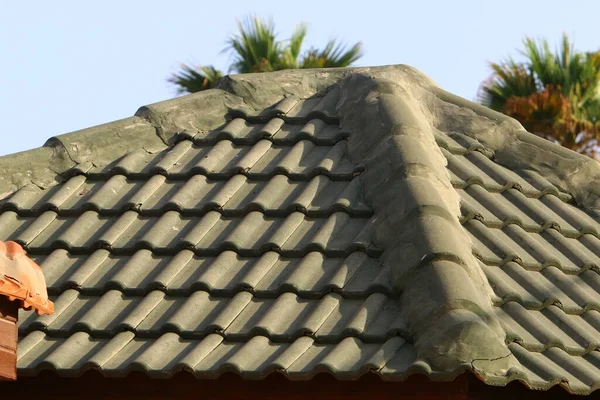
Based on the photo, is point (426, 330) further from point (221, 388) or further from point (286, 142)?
point (286, 142)

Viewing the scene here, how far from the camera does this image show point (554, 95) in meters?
16.9

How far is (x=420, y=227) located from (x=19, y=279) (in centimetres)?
206

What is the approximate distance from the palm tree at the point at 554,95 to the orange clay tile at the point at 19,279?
13.3 metres

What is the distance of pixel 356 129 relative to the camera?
21.5 feet

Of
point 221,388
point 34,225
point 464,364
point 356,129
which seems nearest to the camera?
point 464,364

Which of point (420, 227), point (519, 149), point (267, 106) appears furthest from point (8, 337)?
point (519, 149)

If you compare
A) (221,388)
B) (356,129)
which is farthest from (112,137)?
(221,388)

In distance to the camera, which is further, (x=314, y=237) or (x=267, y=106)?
(x=267, y=106)

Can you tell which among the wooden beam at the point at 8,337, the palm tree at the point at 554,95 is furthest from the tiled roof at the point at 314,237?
the palm tree at the point at 554,95

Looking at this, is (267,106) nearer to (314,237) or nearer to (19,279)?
(314,237)

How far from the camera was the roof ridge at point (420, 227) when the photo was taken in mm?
4641

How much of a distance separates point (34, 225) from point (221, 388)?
1803 mm

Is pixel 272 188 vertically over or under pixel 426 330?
over

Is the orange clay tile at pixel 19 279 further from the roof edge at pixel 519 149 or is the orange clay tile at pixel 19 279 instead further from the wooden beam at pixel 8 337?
the roof edge at pixel 519 149
